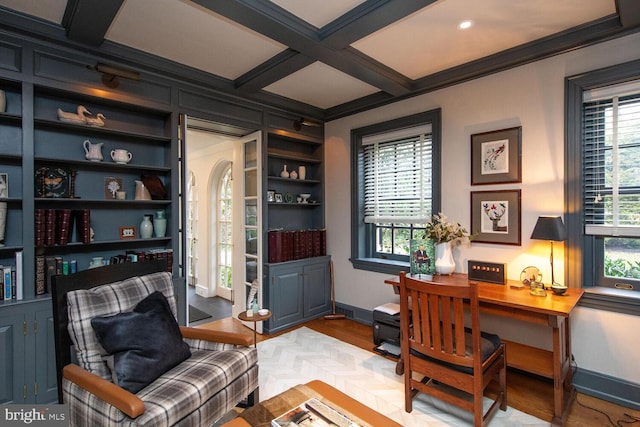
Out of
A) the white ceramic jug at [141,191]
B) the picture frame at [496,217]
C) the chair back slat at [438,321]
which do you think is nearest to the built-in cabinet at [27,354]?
the white ceramic jug at [141,191]

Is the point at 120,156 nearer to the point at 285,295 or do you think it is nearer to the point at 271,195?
the point at 271,195

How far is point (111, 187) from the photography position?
2795 mm

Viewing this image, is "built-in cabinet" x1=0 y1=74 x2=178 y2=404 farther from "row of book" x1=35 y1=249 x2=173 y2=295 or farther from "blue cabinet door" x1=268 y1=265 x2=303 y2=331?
"blue cabinet door" x1=268 y1=265 x2=303 y2=331

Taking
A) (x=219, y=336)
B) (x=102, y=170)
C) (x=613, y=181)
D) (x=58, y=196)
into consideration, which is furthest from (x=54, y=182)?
(x=613, y=181)

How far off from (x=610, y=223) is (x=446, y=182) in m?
1.27

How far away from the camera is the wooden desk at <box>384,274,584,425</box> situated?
6.50 feet

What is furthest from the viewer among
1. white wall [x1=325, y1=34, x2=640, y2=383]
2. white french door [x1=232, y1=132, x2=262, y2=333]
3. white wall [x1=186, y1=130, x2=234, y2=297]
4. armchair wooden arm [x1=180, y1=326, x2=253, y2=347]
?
white wall [x1=186, y1=130, x2=234, y2=297]

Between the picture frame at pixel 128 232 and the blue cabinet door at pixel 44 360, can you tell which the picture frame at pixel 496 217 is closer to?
the picture frame at pixel 128 232

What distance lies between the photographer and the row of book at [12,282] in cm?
216

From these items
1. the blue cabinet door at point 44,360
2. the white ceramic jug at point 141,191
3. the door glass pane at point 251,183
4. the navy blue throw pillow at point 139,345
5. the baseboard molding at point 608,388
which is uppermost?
the door glass pane at point 251,183

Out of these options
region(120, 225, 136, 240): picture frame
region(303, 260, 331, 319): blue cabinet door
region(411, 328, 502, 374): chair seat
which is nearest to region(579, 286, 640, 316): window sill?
region(411, 328, 502, 374): chair seat

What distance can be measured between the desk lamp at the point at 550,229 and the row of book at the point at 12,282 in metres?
3.72

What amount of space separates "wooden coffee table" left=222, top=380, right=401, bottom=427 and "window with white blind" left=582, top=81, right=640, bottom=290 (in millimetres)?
2184

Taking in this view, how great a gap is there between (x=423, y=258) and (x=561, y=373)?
4.17 ft
